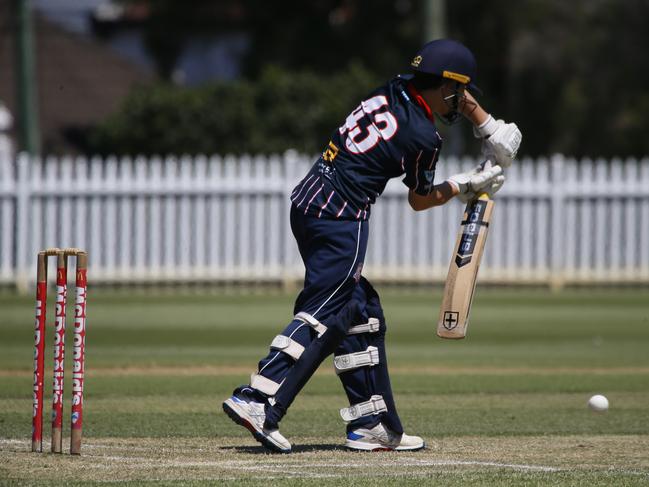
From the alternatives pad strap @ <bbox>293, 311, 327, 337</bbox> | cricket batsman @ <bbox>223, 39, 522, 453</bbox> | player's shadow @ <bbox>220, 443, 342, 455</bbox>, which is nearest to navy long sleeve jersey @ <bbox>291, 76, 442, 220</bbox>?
cricket batsman @ <bbox>223, 39, 522, 453</bbox>

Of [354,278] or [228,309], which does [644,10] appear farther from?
[354,278]

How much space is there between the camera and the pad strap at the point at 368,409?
254 inches

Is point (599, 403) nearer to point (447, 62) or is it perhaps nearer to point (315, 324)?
point (315, 324)

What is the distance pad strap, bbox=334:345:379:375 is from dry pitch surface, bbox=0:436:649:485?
17.1 inches

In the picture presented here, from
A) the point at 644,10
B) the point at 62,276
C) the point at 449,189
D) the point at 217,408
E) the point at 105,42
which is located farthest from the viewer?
the point at 105,42

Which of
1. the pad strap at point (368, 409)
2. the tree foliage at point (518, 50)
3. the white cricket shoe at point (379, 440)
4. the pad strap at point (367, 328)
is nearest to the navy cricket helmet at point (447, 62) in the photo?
the pad strap at point (367, 328)

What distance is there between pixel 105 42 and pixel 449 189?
123 ft

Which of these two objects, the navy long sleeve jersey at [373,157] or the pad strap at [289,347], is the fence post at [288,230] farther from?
the pad strap at [289,347]

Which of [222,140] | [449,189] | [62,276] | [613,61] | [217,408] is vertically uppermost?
[613,61]

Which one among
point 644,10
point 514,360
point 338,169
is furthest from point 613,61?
point 338,169

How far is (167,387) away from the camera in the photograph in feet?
30.7

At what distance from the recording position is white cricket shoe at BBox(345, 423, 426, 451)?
6484 millimetres

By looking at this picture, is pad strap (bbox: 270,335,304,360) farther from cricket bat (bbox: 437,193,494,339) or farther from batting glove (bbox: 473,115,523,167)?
batting glove (bbox: 473,115,523,167)

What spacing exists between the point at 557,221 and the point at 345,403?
397 inches
